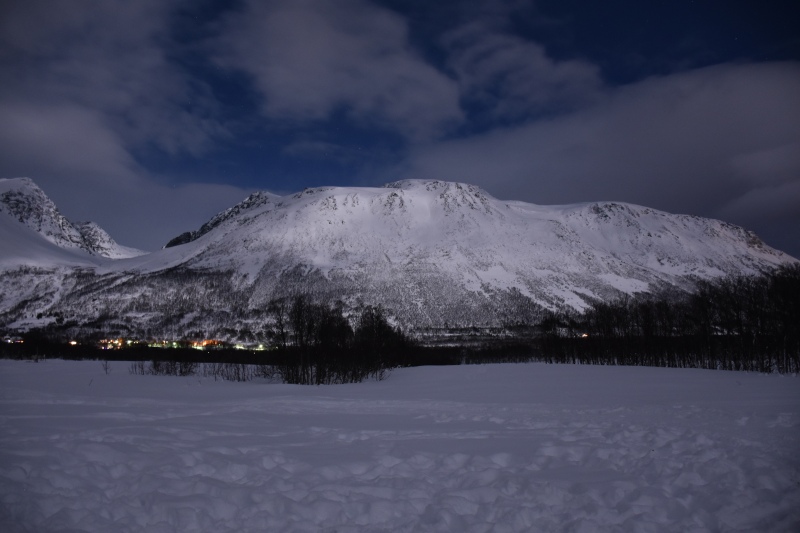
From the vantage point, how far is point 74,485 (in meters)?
8.12

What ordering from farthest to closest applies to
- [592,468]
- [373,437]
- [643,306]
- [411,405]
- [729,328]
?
1. [643,306]
2. [729,328]
3. [411,405]
4. [373,437]
5. [592,468]

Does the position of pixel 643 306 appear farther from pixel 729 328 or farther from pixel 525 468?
pixel 525 468

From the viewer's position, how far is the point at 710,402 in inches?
832

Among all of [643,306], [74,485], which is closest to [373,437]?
[74,485]

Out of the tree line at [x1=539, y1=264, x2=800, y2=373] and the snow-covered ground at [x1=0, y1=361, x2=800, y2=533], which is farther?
the tree line at [x1=539, y1=264, x2=800, y2=373]

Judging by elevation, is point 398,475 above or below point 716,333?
above

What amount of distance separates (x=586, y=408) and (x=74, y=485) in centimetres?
2030

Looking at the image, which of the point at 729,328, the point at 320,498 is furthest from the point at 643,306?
the point at 320,498

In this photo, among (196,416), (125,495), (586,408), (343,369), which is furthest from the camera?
(343,369)

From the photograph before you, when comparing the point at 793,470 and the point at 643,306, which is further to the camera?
the point at 643,306

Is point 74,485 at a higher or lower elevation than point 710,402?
higher

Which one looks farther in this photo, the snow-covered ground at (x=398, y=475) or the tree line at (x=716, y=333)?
the tree line at (x=716, y=333)

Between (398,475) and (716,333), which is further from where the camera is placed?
(716,333)

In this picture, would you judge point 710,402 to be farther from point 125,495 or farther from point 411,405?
point 125,495
